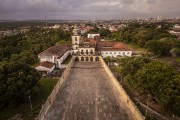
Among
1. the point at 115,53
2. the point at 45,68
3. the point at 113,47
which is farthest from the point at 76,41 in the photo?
the point at 45,68

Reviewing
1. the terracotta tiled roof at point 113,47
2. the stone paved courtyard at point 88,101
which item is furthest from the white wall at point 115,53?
the stone paved courtyard at point 88,101

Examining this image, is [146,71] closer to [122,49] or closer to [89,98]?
[89,98]

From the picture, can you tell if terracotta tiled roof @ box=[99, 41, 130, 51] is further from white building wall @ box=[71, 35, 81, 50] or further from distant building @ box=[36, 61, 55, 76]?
distant building @ box=[36, 61, 55, 76]

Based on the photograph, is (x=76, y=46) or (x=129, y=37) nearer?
(x=76, y=46)

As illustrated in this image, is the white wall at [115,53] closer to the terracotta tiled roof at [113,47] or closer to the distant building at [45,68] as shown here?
the terracotta tiled roof at [113,47]

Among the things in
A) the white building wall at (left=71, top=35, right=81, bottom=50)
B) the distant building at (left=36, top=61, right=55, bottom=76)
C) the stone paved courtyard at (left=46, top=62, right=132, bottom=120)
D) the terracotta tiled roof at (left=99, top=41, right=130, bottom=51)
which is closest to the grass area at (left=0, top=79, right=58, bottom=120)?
the stone paved courtyard at (left=46, top=62, right=132, bottom=120)

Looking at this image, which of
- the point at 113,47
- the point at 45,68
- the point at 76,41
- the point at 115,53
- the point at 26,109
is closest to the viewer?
the point at 26,109

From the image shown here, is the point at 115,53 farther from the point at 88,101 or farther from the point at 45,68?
the point at 88,101

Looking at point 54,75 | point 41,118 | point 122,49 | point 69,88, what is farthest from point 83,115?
point 122,49
